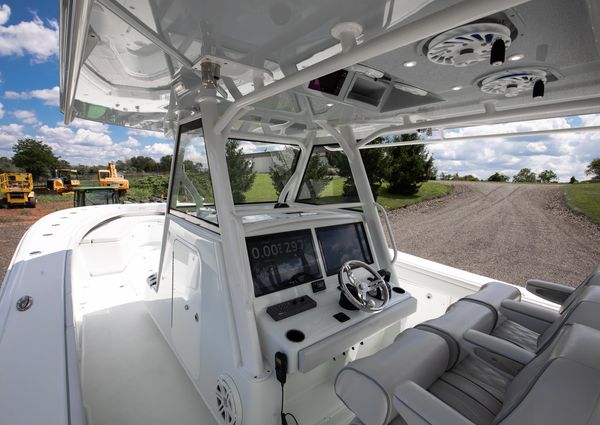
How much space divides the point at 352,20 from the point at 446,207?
9065 millimetres

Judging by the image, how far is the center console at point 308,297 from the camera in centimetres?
118

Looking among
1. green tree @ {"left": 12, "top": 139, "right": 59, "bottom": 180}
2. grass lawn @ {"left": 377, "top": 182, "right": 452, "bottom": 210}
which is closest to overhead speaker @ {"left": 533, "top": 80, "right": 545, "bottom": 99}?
grass lawn @ {"left": 377, "top": 182, "right": 452, "bottom": 210}

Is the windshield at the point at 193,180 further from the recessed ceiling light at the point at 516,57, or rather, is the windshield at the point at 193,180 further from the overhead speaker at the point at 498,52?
the recessed ceiling light at the point at 516,57

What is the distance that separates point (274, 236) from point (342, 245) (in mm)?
542

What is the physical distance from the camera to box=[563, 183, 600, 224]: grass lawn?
5496mm

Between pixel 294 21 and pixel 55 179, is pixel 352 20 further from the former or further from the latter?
pixel 55 179

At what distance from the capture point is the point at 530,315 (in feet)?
4.84

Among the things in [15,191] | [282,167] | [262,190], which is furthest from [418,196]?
[15,191]

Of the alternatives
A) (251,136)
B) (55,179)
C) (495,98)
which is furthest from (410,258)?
(55,179)

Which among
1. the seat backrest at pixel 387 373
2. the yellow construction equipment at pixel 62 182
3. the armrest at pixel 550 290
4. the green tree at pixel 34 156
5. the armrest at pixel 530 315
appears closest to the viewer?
the seat backrest at pixel 387 373

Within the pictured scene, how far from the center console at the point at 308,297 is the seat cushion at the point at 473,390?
0.36 metres

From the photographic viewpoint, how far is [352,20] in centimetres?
85

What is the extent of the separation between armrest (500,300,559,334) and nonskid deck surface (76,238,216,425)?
72.8 inches

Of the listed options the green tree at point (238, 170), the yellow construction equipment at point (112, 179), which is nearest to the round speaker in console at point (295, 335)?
the green tree at point (238, 170)
